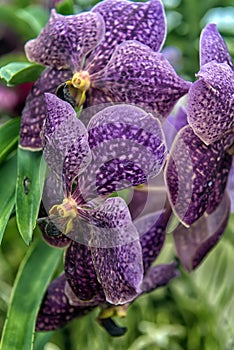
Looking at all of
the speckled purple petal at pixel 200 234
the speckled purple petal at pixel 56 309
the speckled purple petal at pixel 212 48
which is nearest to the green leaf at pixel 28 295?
the speckled purple petal at pixel 56 309

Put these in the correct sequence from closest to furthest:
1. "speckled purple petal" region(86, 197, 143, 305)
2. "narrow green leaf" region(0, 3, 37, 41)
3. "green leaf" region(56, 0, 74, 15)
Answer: "speckled purple petal" region(86, 197, 143, 305) → "green leaf" region(56, 0, 74, 15) → "narrow green leaf" region(0, 3, 37, 41)

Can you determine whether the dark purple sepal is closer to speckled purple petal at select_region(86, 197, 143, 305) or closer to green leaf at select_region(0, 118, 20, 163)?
speckled purple petal at select_region(86, 197, 143, 305)

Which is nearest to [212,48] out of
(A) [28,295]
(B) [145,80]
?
(B) [145,80]

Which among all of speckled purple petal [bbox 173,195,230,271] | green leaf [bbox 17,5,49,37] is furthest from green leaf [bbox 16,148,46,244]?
green leaf [bbox 17,5,49,37]

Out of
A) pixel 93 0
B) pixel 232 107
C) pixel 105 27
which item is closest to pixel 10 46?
pixel 93 0

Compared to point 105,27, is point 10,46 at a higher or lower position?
lower

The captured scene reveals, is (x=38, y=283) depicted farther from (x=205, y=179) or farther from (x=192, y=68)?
(x=192, y=68)
